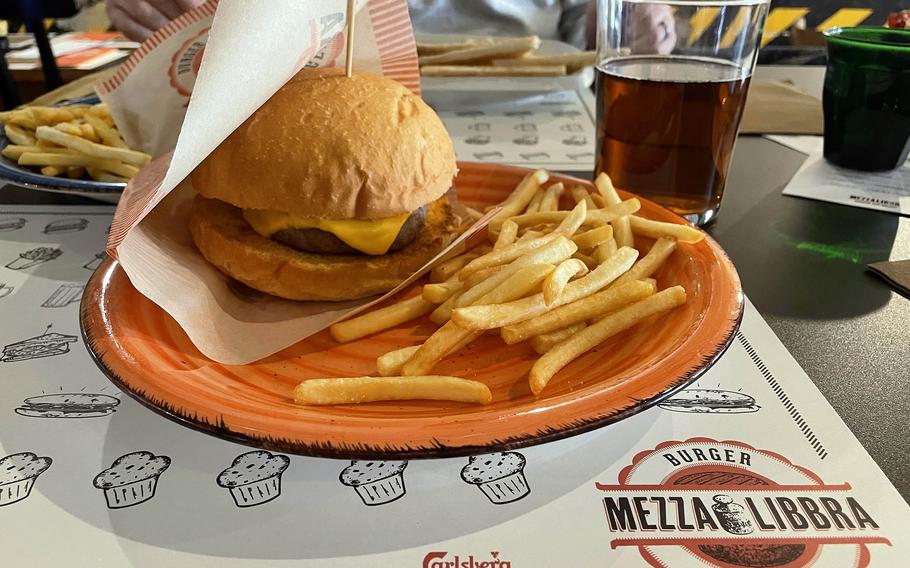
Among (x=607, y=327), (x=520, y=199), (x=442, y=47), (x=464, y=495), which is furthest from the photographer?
(x=442, y=47)

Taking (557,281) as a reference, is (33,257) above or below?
below

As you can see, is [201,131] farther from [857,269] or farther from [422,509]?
[857,269]

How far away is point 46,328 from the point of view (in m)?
1.28

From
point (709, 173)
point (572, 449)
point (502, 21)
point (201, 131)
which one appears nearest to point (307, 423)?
point (572, 449)

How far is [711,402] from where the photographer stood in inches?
43.2

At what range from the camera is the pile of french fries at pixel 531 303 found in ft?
3.20

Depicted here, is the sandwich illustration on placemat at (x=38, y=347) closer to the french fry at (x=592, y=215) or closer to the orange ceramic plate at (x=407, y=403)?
the orange ceramic plate at (x=407, y=403)

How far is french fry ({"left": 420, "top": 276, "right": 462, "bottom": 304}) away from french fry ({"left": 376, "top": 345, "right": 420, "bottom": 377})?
158mm

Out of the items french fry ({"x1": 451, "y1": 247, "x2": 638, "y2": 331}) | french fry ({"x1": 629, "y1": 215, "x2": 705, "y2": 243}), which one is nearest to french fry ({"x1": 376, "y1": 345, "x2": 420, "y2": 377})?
french fry ({"x1": 451, "y1": 247, "x2": 638, "y2": 331})

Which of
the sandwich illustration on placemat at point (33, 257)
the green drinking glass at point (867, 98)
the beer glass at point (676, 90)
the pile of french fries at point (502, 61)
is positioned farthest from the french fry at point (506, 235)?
the pile of french fries at point (502, 61)

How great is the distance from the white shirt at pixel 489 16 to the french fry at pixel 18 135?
244cm

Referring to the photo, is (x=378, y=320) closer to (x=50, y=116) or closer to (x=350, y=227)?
(x=350, y=227)

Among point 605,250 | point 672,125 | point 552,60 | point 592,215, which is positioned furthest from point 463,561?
point 552,60

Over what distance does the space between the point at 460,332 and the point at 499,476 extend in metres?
0.25
